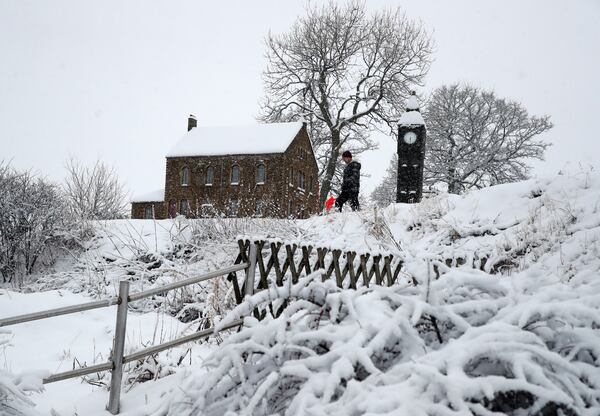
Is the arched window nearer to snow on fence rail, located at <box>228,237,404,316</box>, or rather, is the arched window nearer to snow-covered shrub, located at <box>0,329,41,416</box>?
snow on fence rail, located at <box>228,237,404,316</box>

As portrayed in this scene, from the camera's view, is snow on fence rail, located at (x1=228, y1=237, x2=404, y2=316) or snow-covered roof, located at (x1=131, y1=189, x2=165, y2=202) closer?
snow on fence rail, located at (x1=228, y1=237, x2=404, y2=316)

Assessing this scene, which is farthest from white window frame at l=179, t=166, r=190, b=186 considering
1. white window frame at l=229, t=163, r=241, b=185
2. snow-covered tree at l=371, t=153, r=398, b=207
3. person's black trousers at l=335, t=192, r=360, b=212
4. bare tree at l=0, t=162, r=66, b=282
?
person's black trousers at l=335, t=192, r=360, b=212

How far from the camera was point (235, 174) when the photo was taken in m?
31.2

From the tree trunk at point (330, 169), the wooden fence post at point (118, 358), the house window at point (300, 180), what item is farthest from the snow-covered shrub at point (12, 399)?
the house window at point (300, 180)

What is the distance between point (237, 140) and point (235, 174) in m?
2.42

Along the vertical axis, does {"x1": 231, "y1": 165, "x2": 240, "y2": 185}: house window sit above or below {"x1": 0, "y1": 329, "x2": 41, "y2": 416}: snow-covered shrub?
above

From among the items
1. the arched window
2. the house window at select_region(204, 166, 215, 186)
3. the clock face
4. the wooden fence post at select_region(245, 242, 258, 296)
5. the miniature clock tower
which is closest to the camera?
the wooden fence post at select_region(245, 242, 258, 296)

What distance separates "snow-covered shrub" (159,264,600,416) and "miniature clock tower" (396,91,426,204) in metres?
13.4

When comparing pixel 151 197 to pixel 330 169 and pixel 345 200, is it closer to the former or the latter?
pixel 330 169

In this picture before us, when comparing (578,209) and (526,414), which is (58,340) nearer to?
(526,414)

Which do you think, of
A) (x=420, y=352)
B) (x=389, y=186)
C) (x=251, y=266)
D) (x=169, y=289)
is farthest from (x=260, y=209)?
(x=389, y=186)

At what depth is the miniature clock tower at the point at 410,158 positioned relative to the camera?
15.2 metres

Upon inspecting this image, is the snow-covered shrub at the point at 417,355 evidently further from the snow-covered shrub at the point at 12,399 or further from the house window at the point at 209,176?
the house window at the point at 209,176

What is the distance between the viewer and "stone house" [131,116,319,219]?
97.7 ft
